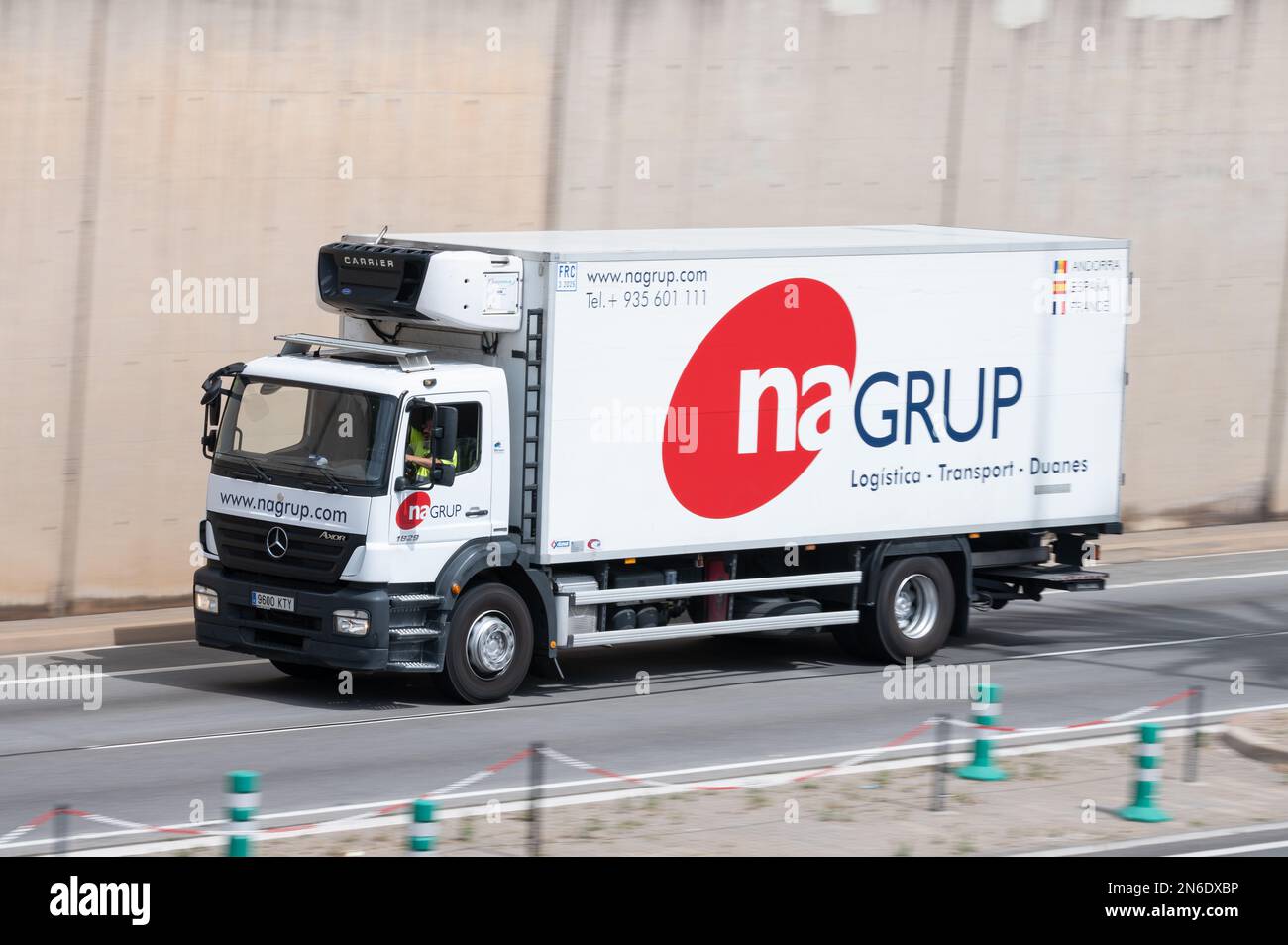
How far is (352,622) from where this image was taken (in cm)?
1609

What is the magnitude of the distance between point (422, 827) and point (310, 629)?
539 cm

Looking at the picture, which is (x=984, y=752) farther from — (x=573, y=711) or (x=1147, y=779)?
(x=573, y=711)

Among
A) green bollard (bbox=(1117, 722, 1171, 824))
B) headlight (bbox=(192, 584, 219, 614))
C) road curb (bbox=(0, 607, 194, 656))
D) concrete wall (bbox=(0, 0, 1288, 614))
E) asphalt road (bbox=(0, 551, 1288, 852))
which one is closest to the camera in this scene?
green bollard (bbox=(1117, 722, 1171, 824))

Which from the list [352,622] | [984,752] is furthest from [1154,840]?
[352,622]

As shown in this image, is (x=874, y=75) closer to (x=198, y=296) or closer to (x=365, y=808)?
(x=198, y=296)

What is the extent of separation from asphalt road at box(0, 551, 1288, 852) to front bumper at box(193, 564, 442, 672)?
47 cm

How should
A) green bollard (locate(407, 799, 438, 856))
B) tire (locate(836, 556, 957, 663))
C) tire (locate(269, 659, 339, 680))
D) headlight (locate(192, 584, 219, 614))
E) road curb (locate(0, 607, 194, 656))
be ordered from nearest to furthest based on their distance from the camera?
1. green bollard (locate(407, 799, 438, 856))
2. headlight (locate(192, 584, 219, 614))
3. tire (locate(269, 659, 339, 680))
4. tire (locate(836, 556, 957, 663))
5. road curb (locate(0, 607, 194, 656))

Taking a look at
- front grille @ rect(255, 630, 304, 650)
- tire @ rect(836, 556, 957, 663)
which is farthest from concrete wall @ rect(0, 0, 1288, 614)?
tire @ rect(836, 556, 957, 663)

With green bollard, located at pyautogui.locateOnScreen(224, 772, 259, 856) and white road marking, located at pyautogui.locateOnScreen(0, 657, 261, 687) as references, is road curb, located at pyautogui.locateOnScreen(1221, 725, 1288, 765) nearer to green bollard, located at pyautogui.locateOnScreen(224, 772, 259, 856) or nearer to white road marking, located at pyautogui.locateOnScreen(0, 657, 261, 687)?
green bollard, located at pyautogui.locateOnScreen(224, 772, 259, 856)

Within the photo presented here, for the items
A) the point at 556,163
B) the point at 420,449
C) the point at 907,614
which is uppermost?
the point at 556,163

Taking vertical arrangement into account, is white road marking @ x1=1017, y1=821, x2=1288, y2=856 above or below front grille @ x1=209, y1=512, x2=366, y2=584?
below

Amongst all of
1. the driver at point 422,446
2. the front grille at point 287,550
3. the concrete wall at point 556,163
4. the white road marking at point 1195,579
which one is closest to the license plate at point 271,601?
the front grille at point 287,550

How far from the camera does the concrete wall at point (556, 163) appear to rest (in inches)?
820

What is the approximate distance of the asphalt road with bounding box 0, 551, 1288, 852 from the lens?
14.2 metres
